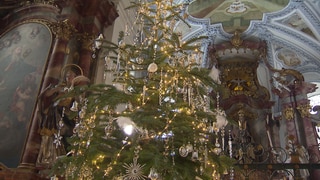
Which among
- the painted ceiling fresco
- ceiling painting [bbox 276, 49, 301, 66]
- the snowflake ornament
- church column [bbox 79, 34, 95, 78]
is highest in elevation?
the painted ceiling fresco

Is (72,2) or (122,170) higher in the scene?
(72,2)

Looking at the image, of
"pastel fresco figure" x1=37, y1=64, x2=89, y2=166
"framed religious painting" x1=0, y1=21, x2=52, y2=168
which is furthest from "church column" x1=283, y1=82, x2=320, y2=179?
"framed religious painting" x1=0, y1=21, x2=52, y2=168

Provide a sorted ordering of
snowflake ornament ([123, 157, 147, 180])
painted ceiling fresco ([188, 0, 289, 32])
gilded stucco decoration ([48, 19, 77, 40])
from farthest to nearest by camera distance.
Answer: painted ceiling fresco ([188, 0, 289, 32]), gilded stucco decoration ([48, 19, 77, 40]), snowflake ornament ([123, 157, 147, 180])

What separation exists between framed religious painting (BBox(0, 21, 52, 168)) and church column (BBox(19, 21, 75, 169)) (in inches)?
8.5

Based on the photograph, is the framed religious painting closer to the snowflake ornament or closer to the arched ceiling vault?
the snowflake ornament

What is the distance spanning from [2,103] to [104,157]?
3.77m

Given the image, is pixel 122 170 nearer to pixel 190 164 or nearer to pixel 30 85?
pixel 190 164

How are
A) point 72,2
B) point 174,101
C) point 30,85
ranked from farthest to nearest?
point 72,2
point 30,85
point 174,101

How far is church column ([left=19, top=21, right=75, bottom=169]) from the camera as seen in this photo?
17.2 feet

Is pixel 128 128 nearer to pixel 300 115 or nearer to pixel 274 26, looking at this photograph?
pixel 274 26

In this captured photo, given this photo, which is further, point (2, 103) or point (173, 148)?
point (2, 103)

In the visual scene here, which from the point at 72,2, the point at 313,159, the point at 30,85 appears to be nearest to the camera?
the point at 30,85

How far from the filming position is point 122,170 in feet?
10.2

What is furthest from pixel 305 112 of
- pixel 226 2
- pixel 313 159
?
pixel 226 2
